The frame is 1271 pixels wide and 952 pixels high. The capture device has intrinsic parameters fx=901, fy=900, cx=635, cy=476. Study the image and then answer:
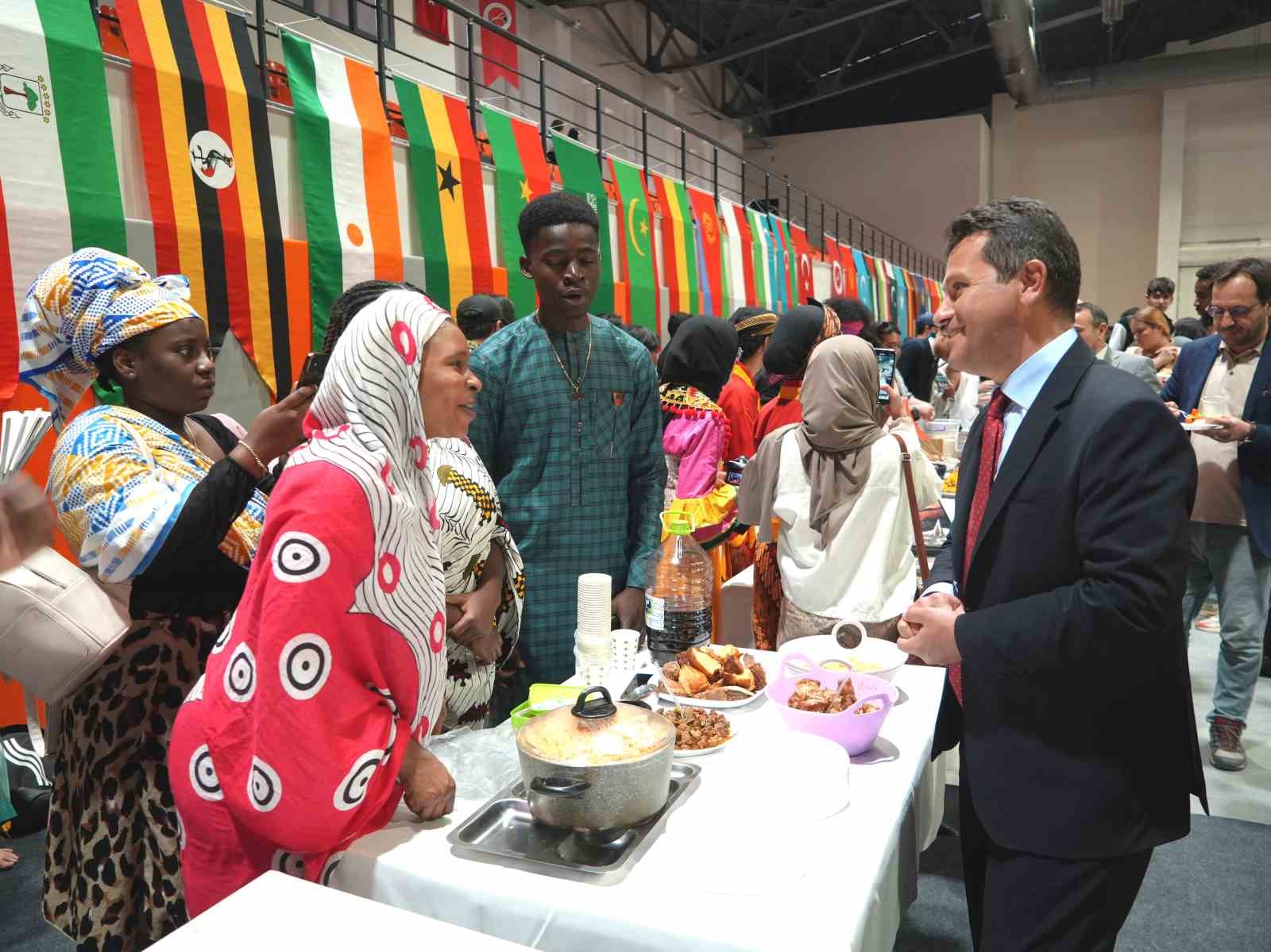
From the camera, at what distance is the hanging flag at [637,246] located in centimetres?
711

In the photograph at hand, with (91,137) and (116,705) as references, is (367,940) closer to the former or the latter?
(116,705)

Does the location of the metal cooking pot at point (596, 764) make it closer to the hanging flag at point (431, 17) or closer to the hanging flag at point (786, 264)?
the hanging flag at point (431, 17)

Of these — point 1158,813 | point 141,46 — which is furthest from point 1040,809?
point 141,46

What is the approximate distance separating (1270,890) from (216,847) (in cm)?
279

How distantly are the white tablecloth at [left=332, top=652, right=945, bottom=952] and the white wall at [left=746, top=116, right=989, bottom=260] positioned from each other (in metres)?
17.2

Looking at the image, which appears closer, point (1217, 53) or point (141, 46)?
point (141, 46)

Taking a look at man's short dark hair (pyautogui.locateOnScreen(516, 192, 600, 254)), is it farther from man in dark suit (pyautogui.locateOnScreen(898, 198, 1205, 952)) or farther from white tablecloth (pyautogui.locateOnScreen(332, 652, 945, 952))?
white tablecloth (pyautogui.locateOnScreen(332, 652, 945, 952))

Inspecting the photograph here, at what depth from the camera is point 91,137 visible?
3295 millimetres

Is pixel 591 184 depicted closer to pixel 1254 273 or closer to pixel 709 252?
pixel 709 252

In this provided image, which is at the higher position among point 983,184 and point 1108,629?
point 983,184

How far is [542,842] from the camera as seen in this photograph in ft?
3.85

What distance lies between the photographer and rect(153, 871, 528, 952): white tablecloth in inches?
37.2

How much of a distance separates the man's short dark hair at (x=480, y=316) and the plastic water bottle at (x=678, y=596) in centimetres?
249

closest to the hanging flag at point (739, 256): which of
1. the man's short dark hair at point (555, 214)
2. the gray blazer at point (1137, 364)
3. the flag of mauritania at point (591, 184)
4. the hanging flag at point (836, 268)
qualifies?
the flag of mauritania at point (591, 184)
